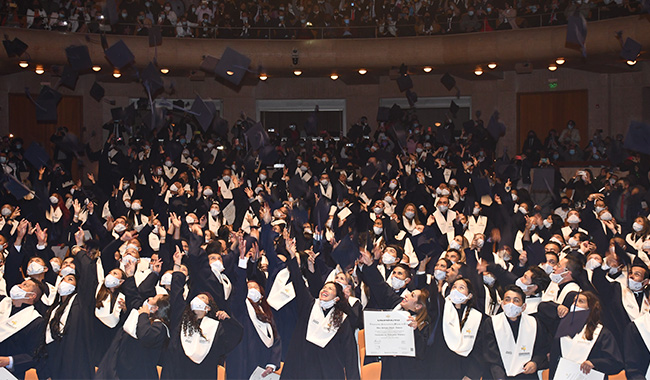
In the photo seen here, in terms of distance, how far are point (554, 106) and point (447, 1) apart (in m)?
4.69

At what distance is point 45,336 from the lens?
675 cm

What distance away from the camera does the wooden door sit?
22534 millimetres

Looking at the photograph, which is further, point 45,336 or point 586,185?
point 586,185

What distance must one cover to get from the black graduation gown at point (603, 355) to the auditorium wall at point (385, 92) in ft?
53.8

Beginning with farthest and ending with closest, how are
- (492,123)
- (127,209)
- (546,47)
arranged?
1. (546,47)
2. (492,123)
3. (127,209)

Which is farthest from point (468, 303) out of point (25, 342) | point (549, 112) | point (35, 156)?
point (549, 112)

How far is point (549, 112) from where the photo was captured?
905 inches

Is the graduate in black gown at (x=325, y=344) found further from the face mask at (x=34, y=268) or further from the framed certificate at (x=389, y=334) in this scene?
the face mask at (x=34, y=268)

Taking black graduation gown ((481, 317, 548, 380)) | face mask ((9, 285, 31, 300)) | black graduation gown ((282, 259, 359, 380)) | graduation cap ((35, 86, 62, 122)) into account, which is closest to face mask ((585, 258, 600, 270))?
black graduation gown ((481, 317, 548, 380))

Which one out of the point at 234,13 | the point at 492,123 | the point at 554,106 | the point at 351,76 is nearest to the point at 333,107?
the point at 351,76

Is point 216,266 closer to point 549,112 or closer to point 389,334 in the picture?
point 389,334

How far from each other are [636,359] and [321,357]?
2.65m

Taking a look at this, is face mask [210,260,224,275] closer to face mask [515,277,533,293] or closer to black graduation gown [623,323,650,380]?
face mask [515,277,533,293]

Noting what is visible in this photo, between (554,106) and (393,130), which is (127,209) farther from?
(554,106)
